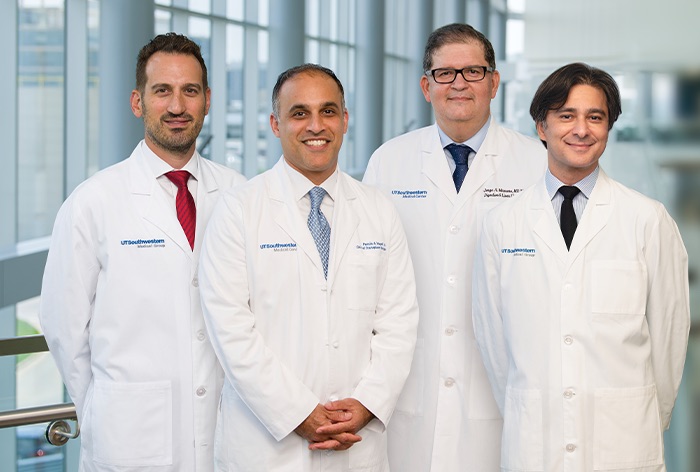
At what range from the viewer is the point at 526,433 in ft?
7.79

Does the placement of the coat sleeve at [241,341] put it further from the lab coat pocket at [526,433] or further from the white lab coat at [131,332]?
Answer: the lab coat pocket at [526,433]

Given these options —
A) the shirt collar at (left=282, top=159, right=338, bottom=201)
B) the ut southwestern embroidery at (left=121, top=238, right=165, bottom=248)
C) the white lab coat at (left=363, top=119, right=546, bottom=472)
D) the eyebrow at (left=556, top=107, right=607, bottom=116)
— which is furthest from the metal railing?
the eyebrow at (left=556, top=107, right=607, bottom=116)

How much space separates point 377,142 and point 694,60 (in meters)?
12.8

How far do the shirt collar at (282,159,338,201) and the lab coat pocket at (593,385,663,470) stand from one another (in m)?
0.91

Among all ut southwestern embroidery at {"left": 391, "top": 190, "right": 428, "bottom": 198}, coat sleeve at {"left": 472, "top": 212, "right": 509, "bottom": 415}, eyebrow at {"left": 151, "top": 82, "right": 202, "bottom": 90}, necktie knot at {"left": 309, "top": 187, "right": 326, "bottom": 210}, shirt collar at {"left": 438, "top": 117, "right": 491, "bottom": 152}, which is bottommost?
coat sleeve at {"left": 472, "top": 212, "right": 509, "bottom": 415}

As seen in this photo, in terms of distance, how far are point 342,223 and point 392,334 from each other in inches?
13.4

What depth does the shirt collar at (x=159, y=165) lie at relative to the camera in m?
2.64

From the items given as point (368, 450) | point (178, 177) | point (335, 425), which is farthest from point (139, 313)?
point (368, 450)

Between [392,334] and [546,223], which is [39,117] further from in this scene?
[546,223]

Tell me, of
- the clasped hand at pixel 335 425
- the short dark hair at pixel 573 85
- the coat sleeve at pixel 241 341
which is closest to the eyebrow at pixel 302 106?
the coat sleeve at pixel 241 341

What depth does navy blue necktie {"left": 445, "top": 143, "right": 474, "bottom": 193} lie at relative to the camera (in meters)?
2.91

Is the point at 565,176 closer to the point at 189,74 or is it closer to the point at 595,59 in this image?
the point at 189,74

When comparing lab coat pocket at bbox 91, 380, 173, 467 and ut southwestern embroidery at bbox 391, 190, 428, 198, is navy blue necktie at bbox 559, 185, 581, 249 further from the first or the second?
lab coat pocket at bbox 91, 380, 173, 467

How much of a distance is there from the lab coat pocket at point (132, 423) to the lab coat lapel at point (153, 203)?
16.0 inches
